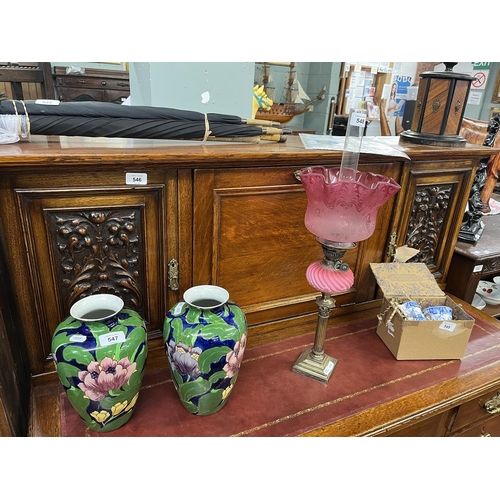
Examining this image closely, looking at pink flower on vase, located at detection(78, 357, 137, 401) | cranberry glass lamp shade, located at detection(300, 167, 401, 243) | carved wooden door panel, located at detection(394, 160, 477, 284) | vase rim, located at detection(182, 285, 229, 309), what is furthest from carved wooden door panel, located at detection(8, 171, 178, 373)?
carved wooden door panel, located at detection(394, 160, 477, 284)

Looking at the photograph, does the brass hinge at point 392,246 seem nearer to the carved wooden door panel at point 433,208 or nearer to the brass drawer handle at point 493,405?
the carved wooden door panel at point 433,208

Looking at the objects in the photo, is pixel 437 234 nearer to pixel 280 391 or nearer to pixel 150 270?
pixel 280 391

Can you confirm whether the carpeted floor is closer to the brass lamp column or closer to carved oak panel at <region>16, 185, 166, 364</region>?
the brass lamp column

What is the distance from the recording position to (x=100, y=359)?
2.64 ft

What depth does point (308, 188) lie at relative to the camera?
0.94m

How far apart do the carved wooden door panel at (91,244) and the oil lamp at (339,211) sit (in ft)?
1.13

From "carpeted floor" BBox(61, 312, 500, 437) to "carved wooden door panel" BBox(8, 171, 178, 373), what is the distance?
9.2 inches

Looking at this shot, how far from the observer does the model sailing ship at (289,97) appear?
3.52m

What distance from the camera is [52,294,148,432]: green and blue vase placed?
31.5 inches

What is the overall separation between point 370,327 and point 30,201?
1085 millimetres

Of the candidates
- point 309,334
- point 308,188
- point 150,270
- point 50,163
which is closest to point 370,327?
point 309,334

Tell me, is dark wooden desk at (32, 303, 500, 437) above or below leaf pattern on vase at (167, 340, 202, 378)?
below

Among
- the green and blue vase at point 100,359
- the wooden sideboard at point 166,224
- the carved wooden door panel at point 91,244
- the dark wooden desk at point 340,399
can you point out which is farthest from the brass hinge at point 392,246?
the green and blue vase at point 100,359

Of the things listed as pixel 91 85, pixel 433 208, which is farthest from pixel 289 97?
pixel 433 208
